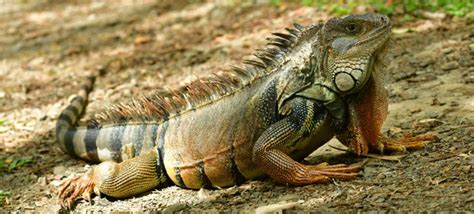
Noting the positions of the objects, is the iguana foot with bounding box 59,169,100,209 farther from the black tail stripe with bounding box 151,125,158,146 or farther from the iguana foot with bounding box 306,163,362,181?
the iguana foot with bounding box 306,163,362,181

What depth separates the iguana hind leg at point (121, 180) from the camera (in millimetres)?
5141

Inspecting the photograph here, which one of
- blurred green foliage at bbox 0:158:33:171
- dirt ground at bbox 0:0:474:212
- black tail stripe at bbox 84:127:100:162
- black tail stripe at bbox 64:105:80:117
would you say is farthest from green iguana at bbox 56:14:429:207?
black tail stripe at bbox 64:105:80:117

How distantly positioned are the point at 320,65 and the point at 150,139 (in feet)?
5.56

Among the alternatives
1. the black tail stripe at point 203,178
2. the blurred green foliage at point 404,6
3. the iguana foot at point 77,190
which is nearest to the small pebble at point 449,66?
the blurred green foliage at point 404,6

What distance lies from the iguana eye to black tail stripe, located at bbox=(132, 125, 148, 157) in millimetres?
1983

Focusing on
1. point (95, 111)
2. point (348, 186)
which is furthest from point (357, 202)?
point (95, 111)

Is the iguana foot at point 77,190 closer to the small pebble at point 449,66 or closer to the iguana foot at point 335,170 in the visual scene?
the iguana foot at point 335,170

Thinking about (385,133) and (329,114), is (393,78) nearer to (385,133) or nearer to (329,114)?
(385,133)

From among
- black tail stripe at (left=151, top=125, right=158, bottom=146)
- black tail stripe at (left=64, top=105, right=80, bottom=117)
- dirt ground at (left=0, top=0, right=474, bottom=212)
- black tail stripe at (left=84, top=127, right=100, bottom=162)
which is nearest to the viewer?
dirt ground at (left=0, top=0, right=474, bottom=212)

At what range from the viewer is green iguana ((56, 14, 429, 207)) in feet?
14.1

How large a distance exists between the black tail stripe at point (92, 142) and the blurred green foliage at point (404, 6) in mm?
4301

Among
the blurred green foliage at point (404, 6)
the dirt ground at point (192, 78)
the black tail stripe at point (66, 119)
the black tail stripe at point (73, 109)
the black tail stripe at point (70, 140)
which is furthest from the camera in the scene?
the blurred green foliage at point (404, 6)

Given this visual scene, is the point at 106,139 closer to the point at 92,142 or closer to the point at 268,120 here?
the point at 92,142

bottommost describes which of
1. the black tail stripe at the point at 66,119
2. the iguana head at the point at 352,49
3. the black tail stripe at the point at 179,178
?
the black tail stripe at the point at 179,178
